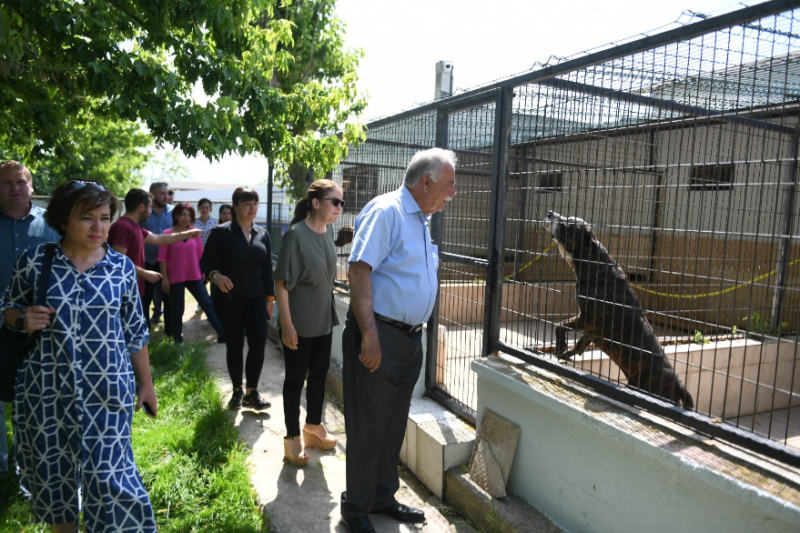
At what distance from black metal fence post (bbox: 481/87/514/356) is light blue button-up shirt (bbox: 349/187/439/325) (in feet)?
2.76

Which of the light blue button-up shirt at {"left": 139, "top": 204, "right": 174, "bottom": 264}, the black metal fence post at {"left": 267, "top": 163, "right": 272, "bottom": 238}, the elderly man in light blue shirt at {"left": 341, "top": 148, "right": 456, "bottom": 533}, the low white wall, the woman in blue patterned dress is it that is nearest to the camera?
the low white wall

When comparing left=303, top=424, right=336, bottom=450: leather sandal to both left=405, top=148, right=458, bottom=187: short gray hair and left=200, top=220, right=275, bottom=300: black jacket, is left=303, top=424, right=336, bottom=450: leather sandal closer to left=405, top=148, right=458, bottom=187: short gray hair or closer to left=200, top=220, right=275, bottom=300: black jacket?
left=200, top=220, right=275, bottom=300: black jacket

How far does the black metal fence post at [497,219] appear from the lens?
341cm

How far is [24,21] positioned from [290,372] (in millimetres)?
3446

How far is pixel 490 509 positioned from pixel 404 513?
52 cm

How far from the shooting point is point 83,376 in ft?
7.46

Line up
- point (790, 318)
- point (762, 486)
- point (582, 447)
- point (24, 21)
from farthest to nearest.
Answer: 1. point (790, 318)
2. point (24, 21)
3. point (582, 447)
4. point (762, 486)

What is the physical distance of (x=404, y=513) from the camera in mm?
3131

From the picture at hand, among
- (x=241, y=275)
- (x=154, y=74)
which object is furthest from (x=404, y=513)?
(x=154, y=74)

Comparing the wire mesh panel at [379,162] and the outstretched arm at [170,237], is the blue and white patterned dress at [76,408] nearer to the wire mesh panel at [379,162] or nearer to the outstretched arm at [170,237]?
the outstretched arm at [170,237]

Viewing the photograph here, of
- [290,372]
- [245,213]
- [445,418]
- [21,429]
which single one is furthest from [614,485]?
[245,213]

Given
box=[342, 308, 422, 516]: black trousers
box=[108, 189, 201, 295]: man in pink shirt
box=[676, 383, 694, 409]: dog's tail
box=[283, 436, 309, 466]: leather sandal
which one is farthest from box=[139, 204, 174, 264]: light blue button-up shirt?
box=[676, 383, 694, 409]: dog's tail

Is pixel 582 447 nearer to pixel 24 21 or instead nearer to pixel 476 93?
pixel 476 93

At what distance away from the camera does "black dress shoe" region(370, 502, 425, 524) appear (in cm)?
313
